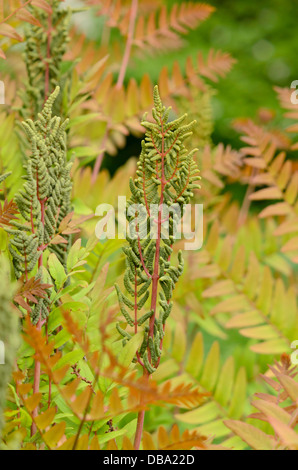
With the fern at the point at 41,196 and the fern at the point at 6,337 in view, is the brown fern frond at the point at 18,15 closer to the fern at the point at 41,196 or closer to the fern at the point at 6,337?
the fern at the point at 41,196

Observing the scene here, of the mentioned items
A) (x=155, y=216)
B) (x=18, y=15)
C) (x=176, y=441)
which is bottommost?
(x=176, y=441)

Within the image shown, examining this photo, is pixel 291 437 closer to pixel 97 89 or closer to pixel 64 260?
pixel 64 260

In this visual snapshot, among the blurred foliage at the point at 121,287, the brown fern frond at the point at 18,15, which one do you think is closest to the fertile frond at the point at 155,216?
the blurred foliage at the point at 121,287

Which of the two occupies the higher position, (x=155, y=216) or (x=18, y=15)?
(x=18, y=15)

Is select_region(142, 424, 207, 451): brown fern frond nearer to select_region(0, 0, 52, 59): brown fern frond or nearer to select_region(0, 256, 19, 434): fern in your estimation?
select_region(0, 256, 19, 434): fern

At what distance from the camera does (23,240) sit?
0.95ft

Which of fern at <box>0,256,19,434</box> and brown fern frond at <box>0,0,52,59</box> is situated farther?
brown fern frond at <box>0,0,52,59</box>

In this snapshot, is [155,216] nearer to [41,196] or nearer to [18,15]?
[41,196]

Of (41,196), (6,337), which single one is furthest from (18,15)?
(6,337)

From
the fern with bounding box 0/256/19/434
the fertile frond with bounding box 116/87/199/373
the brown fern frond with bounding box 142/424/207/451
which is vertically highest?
the fertile frond with bounding box 116/87/199/373

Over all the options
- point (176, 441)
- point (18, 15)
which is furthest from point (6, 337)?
point (18, 15)

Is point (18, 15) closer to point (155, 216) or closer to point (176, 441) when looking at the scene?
point (155, 216)

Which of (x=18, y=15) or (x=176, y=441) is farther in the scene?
(x=18, y=15)

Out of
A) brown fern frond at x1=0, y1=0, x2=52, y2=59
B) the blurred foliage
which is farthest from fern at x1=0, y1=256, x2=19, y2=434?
brown fern frond at x1=0, y1=0, x2=52, y2=59
